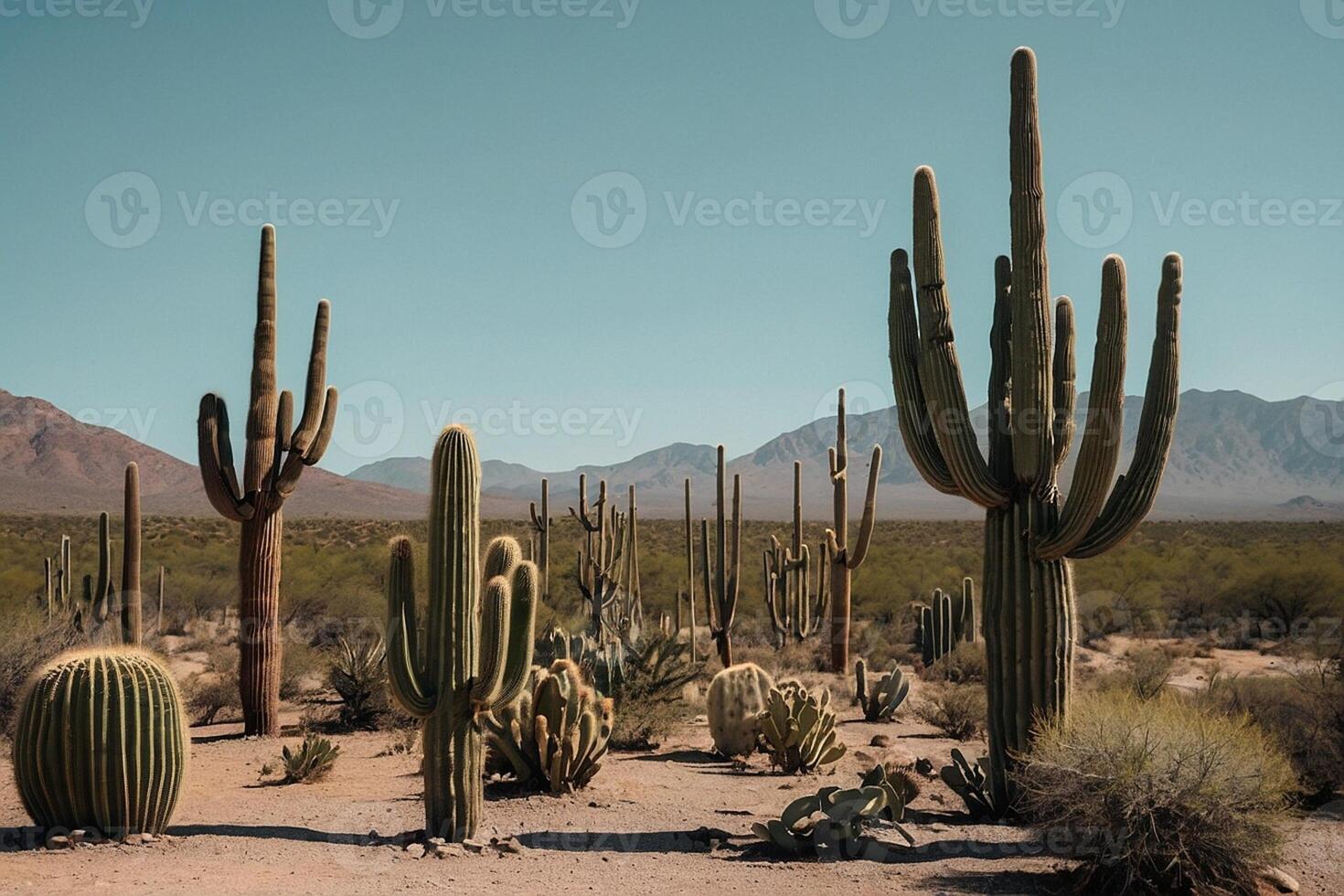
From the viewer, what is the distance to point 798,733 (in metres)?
10.8

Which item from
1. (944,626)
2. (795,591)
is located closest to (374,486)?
(795,591)

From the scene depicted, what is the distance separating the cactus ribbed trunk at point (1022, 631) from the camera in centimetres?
840

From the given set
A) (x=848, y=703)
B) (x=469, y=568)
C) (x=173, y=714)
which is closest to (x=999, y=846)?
(x=469, y=568)

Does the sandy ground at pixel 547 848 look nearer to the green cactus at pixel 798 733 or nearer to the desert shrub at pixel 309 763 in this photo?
the desert shrub at pixel 309 763

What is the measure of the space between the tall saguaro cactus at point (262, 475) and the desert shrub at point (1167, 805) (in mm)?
8238

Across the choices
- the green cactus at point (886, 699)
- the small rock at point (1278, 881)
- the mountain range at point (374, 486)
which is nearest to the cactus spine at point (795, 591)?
the green cactus at point (886, 699)

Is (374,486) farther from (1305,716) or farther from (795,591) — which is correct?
(1305,716)

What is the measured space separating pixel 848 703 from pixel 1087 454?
845 centimetres

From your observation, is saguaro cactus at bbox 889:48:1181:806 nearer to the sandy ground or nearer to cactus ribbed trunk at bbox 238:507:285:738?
the sandy ground

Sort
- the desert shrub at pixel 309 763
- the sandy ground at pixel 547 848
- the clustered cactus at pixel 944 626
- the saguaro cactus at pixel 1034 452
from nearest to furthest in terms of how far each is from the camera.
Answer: the sandy ground at pixel 547 848
the saguaro cactus at pixel 1034 452
the desert shrub at pixel 309 763
the clustered cactus at pixel 944 626

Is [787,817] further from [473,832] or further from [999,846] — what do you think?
[473,832]

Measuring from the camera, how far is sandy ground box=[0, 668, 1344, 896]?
A: 6.90 metres

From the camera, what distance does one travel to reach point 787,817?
26.1 ft

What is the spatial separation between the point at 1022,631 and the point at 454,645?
4.18m
